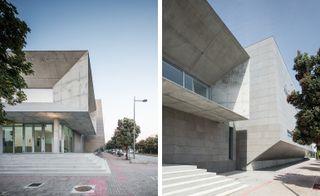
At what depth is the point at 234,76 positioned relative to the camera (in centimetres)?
2020

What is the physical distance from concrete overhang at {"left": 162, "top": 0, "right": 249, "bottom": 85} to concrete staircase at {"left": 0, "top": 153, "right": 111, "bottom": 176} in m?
9.54

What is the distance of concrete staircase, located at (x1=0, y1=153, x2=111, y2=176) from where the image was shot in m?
17.6

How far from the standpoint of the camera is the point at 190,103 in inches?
527

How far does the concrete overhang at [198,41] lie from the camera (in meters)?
12.4

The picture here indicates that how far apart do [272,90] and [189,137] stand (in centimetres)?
1551

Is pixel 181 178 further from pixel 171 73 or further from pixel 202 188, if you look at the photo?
pixel 171 73

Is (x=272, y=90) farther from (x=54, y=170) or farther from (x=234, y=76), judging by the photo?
(x=54, y=170)

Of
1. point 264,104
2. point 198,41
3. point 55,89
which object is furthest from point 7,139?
point 264,104

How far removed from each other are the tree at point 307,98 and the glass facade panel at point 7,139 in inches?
1215

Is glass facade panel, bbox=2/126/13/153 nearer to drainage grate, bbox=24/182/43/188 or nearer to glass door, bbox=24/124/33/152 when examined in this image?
glass door, bbox=24/124/33/152

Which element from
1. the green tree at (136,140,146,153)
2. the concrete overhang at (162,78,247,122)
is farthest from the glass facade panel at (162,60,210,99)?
the green tree at (136,140,146,153)

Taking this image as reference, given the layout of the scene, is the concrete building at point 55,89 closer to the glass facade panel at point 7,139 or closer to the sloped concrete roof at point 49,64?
the sloped concrete roof at point 49,64

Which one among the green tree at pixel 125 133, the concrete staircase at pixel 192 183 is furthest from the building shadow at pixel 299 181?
the green tree at pixel 125 133

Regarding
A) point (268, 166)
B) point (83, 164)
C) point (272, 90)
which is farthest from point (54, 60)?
point (268, 166)
